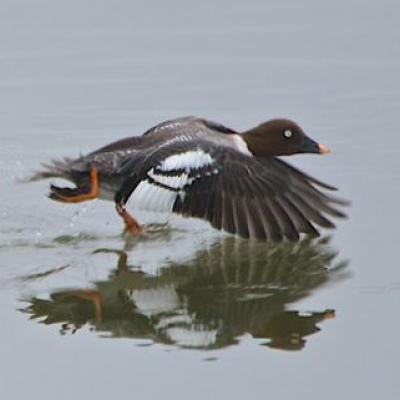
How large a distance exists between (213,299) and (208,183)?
91cm

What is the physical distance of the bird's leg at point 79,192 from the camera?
9.76 m

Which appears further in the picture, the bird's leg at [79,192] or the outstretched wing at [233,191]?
the bird's leg at [79,192]

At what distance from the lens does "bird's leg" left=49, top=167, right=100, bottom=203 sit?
976cm

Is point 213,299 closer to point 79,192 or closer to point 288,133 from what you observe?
point 79,192

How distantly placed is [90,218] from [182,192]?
1279mm

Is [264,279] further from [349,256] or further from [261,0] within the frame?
[261,0]

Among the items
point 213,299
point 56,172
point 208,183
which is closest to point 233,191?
point 208,183

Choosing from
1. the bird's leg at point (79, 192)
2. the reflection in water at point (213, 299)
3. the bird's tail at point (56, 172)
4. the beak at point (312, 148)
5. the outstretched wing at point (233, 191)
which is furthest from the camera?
the beak at point (312, 148)

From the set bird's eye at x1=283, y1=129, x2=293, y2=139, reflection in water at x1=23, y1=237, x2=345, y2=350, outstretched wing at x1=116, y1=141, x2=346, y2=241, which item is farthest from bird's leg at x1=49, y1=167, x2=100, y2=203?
bird's eye at x1=283, y1=129, x2=293, y2=139

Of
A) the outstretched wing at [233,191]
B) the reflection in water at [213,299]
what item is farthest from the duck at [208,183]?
A: the reflection in water at [213,299]

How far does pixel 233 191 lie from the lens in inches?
356

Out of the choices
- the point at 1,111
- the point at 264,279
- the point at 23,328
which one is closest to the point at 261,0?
the point at 1,111

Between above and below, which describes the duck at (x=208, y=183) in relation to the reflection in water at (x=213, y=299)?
above

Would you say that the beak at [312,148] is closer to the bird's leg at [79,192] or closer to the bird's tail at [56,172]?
the bird's leg at [79,192]
